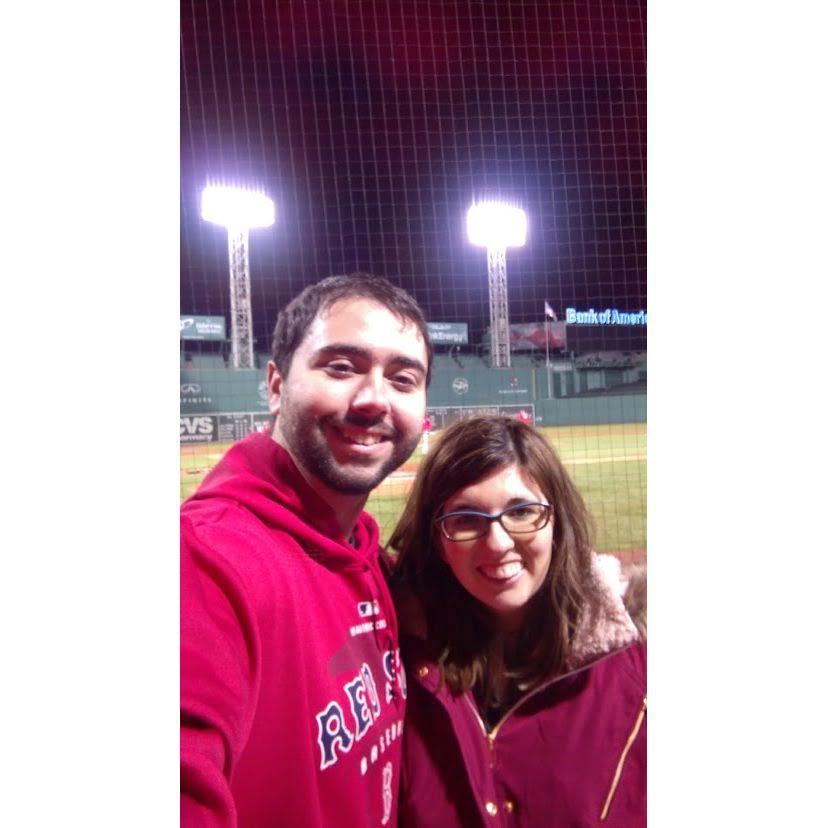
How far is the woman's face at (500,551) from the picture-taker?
115 cm

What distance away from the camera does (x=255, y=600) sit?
3.27ft

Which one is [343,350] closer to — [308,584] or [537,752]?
[308,584]

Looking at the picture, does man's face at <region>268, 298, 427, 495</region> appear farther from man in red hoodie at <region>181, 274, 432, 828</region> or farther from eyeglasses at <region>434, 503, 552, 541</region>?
eyeglasses at <region>434, 503, 552, 541</region>

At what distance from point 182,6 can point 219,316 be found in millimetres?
628

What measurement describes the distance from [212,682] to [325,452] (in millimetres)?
427

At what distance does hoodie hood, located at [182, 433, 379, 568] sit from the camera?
3.46 ft

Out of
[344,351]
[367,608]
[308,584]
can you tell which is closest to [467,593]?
[367,608]

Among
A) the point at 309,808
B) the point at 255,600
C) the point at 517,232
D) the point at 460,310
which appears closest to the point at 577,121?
the point at 517,232

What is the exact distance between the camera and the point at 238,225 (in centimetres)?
115

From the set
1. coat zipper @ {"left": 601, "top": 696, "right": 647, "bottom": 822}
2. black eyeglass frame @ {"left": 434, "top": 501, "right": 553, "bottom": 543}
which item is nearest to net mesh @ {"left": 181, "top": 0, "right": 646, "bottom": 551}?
black eyeglass frame @ {"left": 434, "top": 501, "right": 553, "bottom": 543}

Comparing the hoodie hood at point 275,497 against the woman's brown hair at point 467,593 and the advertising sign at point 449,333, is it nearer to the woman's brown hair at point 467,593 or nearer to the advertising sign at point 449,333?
the woman's brown hair at point 467,593

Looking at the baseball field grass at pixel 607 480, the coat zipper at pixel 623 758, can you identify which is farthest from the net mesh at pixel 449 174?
the coat zipper at pixel 623 758

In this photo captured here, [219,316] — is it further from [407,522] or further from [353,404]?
[407,522]
